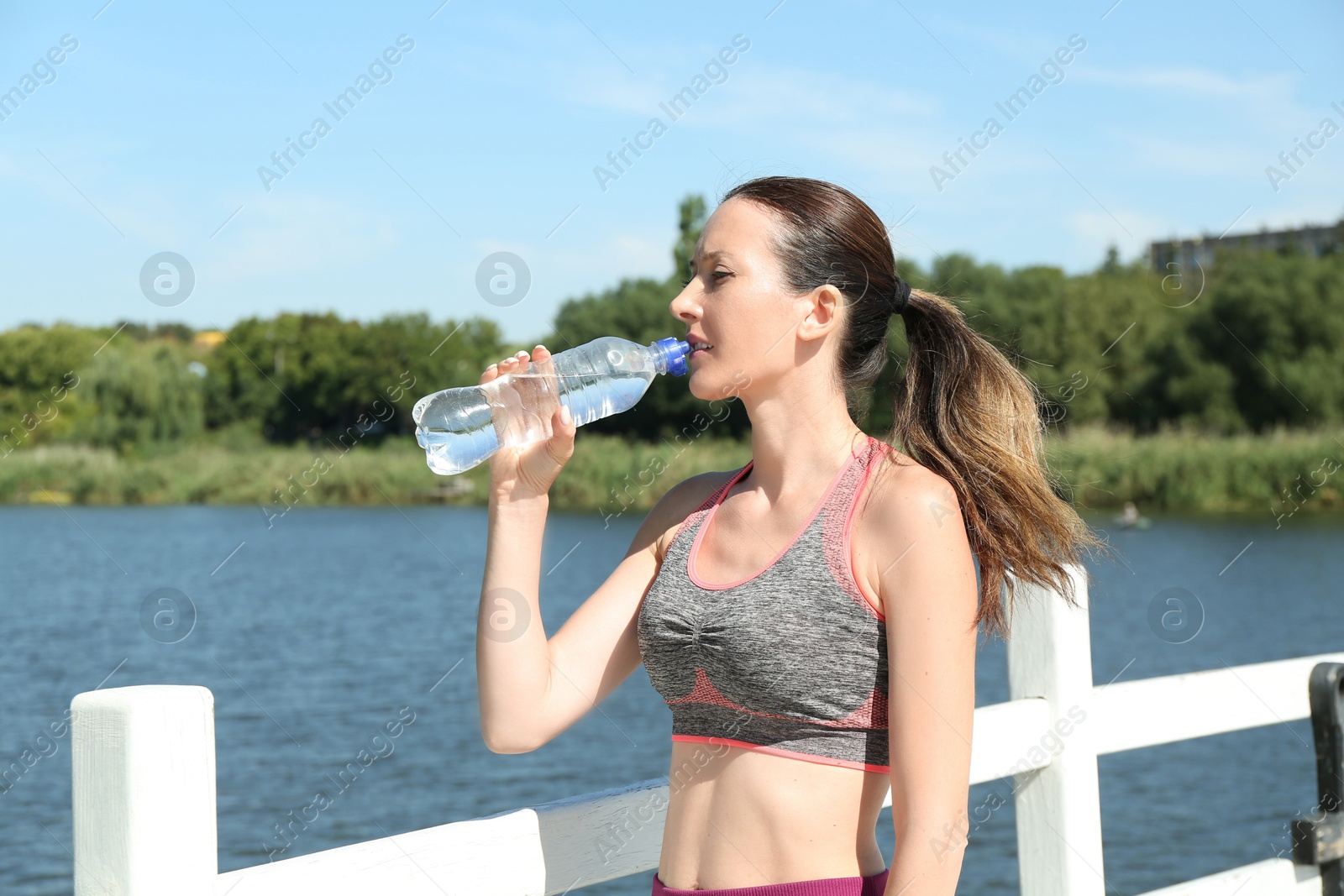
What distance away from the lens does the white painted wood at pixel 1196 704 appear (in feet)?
8.24

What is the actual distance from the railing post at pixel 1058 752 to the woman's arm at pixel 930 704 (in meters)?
0.74

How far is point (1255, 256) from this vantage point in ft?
153

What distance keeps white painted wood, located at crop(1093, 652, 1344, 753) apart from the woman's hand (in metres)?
1.22

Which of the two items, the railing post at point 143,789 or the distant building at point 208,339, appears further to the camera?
the distant building at point 208,339

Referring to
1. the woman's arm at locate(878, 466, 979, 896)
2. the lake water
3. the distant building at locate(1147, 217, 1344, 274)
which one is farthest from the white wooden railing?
the distant building at locate(1147, 217, 1344, 274)

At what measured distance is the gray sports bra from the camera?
5.81 ft

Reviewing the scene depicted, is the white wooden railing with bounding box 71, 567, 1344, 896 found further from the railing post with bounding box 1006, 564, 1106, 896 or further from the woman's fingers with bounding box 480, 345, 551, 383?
A: the woman's fingers with bounding box 480, 345, 551, 383

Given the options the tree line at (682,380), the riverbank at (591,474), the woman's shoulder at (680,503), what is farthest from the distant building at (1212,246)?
the woman's shoulder at (680,503)

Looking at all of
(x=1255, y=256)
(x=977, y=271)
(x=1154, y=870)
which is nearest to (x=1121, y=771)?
(x=1154, y=870)

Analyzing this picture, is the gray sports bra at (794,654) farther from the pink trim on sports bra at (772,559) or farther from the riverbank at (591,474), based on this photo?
the riverbank at (591,474)

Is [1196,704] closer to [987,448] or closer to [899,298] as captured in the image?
[987,448]

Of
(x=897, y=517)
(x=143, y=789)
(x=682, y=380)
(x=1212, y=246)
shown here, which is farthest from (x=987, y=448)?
(x=1212, y=246)

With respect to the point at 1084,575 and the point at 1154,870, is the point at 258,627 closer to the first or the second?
the point at 1154,870

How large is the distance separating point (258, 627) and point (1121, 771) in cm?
1754
